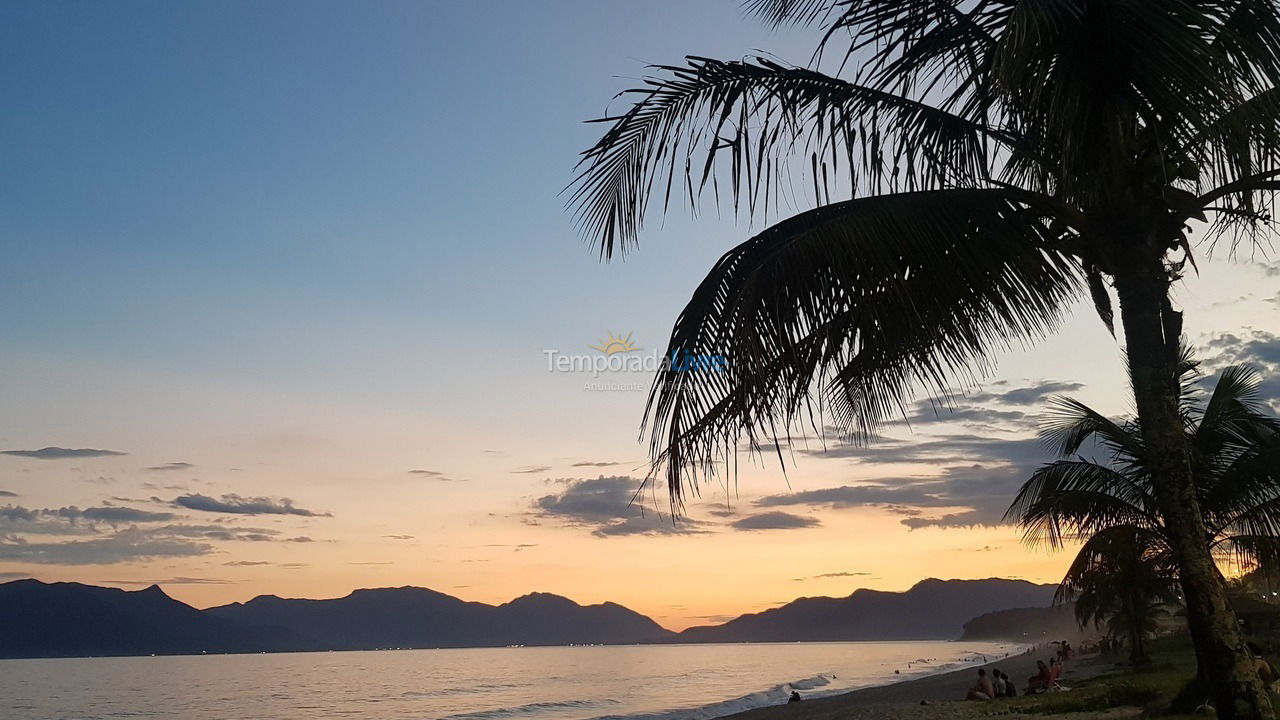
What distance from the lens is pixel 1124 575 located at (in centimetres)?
1973

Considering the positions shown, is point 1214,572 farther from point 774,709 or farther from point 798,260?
point 774,709

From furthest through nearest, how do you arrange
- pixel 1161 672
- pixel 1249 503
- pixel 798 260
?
pixel 1161 672 < pixel 1249 503 < pixel 798 260

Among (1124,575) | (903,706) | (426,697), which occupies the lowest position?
(426,697)

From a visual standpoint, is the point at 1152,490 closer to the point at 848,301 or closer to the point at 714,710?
the point at 848,301

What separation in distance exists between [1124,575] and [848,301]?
18.1m

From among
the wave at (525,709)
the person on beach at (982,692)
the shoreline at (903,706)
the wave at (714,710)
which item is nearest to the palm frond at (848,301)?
the shoreline at (903,706)

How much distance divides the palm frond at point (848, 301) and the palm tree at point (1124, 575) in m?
11.5

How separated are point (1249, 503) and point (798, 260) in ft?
37.7

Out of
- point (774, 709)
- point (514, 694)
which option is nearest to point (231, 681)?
point (514, 694)

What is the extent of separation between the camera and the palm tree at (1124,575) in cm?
1602

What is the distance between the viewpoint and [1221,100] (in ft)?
14.5

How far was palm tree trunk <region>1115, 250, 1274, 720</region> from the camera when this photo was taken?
5.00 metres

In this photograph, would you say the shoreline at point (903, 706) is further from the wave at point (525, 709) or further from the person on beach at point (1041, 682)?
the wave at point (525, 709)

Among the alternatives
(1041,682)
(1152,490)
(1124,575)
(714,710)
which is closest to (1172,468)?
(1152,490)
